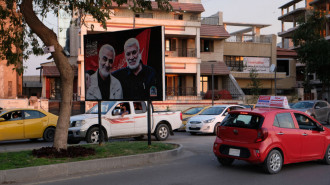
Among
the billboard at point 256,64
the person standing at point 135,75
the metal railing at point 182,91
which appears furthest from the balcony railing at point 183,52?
the person standing at point 135,75

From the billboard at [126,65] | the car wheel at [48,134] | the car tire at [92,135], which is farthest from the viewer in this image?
the car wheel at [48,134]

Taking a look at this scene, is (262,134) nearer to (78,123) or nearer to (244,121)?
(244,121)

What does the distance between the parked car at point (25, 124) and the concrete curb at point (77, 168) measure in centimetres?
704

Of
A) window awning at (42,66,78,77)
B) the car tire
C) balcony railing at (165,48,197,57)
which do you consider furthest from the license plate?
window awning at (42,66,78,77)

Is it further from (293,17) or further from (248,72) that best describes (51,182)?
(293,17)

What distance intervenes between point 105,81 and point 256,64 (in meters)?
32.2

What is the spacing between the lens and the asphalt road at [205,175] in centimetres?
812

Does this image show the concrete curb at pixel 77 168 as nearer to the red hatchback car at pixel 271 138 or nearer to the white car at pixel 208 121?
the red hatchback car at pixel 271 138

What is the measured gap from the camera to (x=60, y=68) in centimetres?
1056

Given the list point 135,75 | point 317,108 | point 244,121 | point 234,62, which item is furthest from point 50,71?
point 244,121

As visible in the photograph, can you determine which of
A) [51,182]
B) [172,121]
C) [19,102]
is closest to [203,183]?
[51,182]

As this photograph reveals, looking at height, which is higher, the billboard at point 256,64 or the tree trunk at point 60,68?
the billboard at point 256,64

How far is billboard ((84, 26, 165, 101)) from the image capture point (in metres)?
11.6

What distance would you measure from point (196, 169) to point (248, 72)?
32.9 metres
